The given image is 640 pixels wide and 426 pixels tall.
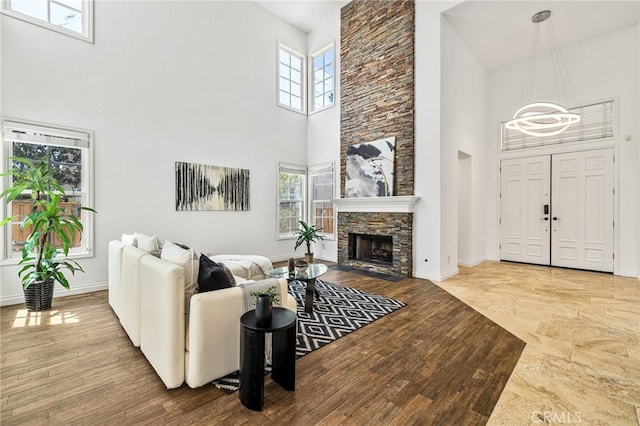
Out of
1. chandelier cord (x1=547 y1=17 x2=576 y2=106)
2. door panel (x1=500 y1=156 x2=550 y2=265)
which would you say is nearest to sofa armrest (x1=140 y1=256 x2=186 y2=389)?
door panel (x1=500 y1=156 x2=550 y2=265)

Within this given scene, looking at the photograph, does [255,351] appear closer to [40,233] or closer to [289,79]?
[40,233]

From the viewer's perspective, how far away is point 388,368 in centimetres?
220

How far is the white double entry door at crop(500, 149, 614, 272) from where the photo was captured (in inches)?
216

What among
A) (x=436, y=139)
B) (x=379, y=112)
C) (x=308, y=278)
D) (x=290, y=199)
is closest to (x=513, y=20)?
(x=436, y=139)

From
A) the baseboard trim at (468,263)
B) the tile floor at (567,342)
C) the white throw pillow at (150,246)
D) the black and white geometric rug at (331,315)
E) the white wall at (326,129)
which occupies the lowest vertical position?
the tile floor at (567,342)

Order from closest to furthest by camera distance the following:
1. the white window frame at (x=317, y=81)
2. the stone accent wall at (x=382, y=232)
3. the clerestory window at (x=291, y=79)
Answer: the stone accent wall at (x=382, y=232) < the white window frame at (x=317, y=81) < the clerestory window at (x=291, y=79)

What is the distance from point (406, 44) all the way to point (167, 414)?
6026 mm

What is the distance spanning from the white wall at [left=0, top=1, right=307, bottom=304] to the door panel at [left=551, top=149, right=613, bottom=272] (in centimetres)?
578

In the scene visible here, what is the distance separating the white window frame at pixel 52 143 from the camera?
363 cm

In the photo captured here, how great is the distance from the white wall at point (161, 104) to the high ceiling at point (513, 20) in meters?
1.26

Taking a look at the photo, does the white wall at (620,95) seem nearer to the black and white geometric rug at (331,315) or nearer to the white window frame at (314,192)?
the white window frame at (314,192)

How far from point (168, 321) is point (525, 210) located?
7.17m

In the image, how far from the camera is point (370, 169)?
18.7 ft

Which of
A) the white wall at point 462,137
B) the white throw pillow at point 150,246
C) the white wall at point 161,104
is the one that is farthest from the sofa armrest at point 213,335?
the white wall at point 462,137
